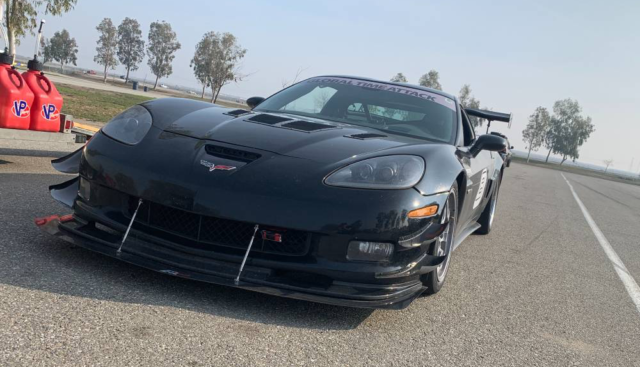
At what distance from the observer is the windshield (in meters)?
4.11

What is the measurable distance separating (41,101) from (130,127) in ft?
11.0

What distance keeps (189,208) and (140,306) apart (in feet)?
1.59

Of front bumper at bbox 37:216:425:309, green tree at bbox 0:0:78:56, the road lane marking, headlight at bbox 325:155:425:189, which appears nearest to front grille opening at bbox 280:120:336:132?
headlight at bbox 325:155:425:189

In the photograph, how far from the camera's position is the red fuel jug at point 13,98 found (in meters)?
5.59

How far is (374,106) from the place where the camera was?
14.4 ft

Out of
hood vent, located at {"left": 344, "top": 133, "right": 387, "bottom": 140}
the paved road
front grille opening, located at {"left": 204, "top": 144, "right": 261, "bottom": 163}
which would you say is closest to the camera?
the paved road

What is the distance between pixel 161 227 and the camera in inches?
110

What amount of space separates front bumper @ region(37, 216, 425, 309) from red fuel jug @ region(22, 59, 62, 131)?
3652 mm

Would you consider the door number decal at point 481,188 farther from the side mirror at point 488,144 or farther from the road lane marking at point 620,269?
the road lane marking at point 620,269

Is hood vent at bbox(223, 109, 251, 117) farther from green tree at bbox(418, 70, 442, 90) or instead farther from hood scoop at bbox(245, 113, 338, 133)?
green tree at bbox(418, 70, 442, 90)

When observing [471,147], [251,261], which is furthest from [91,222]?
[471,147]

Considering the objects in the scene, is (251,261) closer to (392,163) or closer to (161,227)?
(161,227)

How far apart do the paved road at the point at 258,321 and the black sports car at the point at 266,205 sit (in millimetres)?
160

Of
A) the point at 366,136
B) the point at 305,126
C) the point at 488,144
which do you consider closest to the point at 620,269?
the point at 488,144
